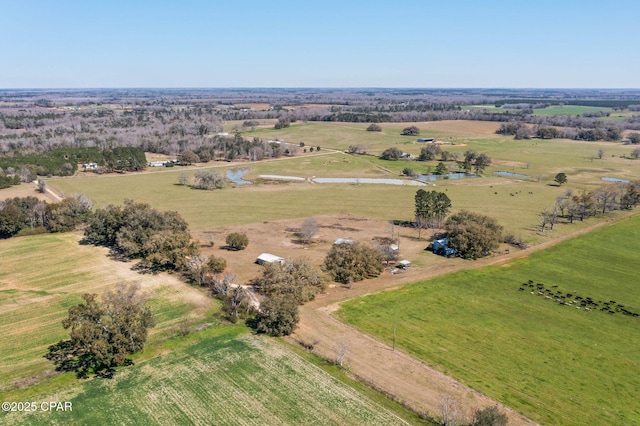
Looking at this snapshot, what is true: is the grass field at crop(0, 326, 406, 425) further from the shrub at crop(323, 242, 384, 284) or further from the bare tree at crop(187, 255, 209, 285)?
the shrub at crop(323, 242, 384, 284)

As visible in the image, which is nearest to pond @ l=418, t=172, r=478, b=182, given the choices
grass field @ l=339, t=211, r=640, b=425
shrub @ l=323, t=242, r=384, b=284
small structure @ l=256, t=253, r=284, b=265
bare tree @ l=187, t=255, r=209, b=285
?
grass field @ l=339, t=211, r=640, b=425

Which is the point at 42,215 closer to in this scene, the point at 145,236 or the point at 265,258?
the point at 145,236

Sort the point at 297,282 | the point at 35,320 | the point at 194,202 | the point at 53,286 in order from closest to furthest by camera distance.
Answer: the point at 35,320, the point at 297,282, the point at 53,286, the point at 194,202

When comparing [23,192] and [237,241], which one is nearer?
[237,241]

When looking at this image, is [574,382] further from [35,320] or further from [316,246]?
[35,320]

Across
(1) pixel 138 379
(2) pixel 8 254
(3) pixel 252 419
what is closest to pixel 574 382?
(3) pixel 252 419

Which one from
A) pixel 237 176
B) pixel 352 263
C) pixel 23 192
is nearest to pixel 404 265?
pixel 352 263

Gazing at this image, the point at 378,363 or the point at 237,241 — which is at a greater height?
the point at 237,241
